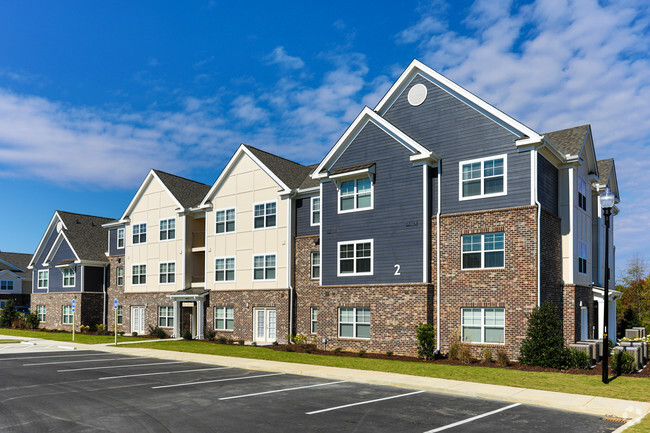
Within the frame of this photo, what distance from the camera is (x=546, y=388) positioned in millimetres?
16062

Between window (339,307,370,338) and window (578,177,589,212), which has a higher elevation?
window (578,177,589,212)

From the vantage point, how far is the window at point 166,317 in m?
38.8

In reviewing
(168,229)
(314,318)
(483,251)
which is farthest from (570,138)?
(168,229)

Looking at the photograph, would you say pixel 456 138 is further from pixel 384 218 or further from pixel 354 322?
pixel 354 322

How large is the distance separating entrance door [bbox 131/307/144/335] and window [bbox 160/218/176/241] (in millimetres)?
6238

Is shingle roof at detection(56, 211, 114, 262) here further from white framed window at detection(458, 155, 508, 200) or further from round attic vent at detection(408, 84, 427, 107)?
white framed window at detection(458, 155, 508, 200)

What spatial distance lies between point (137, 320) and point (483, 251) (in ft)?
97.0

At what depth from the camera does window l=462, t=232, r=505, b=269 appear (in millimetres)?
22578

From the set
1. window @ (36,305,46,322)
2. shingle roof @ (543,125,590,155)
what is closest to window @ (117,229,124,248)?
window @ (36,305,46,322)

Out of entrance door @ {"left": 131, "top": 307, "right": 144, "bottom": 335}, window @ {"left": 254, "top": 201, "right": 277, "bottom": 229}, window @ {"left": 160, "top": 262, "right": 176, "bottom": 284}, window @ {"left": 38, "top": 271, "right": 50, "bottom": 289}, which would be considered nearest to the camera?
window @ {"left": 254, "top": 201, "right": 277, "bottom": 229}

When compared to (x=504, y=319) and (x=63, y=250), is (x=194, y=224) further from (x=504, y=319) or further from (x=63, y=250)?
(x=504, y=319)

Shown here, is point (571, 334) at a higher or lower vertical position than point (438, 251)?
lower

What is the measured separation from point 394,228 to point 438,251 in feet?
8.33

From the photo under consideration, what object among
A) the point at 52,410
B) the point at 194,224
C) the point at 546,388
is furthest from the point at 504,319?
the point at 194,224
